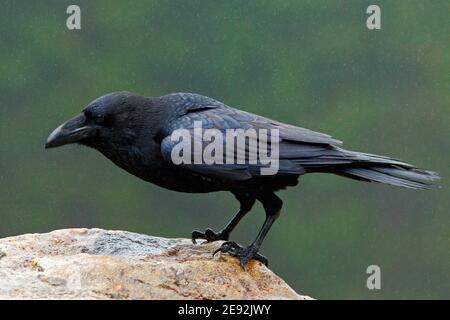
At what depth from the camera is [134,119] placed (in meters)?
4.61

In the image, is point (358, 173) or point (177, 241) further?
point (177, 241)

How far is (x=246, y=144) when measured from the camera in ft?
15.0

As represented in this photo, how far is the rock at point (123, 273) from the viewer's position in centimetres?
392

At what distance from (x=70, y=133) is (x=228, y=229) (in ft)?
3.68

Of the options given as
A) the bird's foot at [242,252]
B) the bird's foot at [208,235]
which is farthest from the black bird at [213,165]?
the bird's foot at [208,235]

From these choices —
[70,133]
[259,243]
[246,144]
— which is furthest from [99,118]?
[259,243]

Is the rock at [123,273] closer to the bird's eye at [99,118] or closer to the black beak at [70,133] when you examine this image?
the black beak at [70,133]

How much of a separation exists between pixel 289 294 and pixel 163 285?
26.2 inches

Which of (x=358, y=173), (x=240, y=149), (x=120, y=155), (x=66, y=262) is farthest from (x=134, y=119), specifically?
(x=358, y=173)

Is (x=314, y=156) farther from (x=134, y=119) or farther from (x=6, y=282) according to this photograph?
(x=6, y=282)

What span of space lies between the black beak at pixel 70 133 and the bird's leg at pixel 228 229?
2.96ft

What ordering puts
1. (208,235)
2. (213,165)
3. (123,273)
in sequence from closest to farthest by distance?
(123,273)
(213,165)
(208,235)

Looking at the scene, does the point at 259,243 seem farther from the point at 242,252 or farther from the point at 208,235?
the point at 208,235

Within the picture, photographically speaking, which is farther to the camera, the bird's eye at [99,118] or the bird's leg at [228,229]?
the bird's leg at [228,229]
